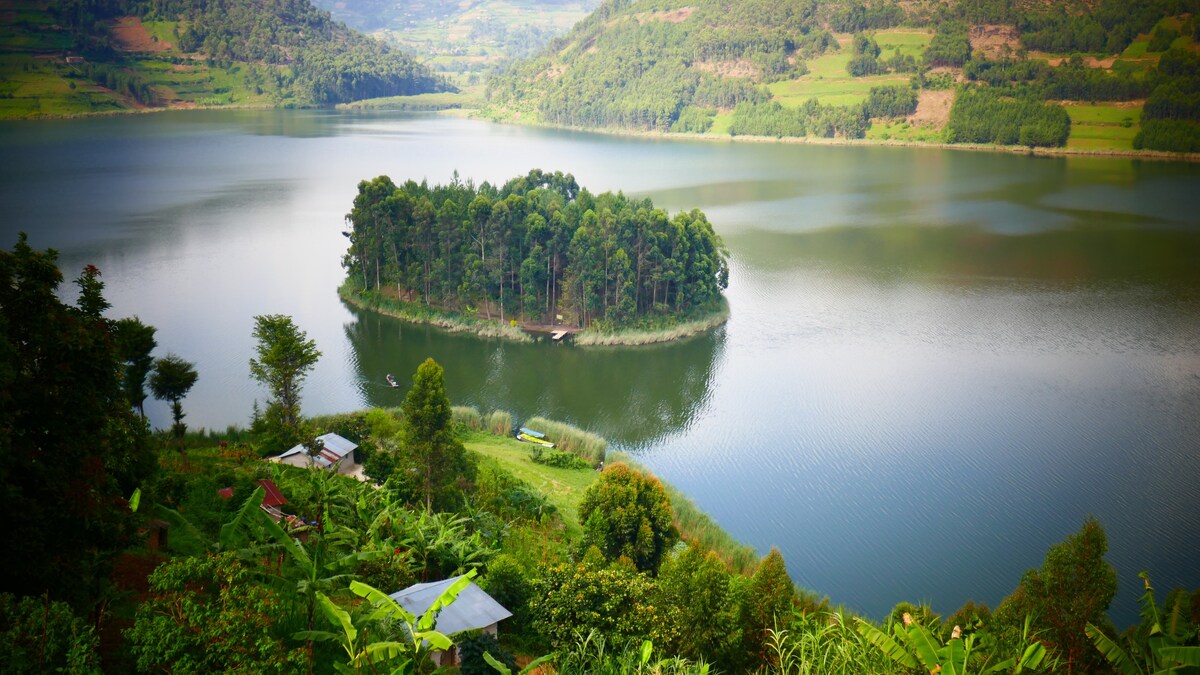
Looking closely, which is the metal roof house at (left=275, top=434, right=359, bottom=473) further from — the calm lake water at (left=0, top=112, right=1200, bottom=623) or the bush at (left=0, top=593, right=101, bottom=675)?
the bush at (left=0, top=593, right=101, bottom=675)

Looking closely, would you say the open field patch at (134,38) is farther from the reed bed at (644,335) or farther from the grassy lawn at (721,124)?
the reed bed at (644,335)

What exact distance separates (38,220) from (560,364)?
3998cm

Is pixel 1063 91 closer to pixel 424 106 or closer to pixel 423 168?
pixel 423 168

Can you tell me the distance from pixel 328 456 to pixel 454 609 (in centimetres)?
1095

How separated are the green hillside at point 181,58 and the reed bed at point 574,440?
94.5 m

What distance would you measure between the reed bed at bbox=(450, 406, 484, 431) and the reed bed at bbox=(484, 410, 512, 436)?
241mm

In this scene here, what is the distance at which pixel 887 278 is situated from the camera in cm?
4722

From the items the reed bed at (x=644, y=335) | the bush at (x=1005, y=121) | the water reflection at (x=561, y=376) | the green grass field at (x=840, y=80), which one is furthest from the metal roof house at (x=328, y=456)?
the green grass field at (x=840, y=80)

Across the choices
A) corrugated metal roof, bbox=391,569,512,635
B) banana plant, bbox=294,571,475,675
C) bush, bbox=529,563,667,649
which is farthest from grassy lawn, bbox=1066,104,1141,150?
banana plant, bbox=294,571,475,675

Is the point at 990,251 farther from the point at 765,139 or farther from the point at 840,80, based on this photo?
the point at 840,80

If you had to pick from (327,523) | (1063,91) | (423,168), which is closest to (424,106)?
(423,168)

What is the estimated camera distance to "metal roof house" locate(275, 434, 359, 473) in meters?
22.8

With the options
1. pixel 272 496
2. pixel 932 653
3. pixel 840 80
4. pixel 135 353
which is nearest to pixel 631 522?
pixel 272 496

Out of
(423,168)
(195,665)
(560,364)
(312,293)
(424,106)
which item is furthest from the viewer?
(424,106)
